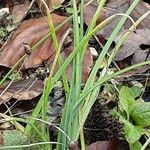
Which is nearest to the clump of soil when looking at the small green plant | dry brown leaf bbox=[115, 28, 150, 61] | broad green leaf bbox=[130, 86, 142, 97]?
the small green plant

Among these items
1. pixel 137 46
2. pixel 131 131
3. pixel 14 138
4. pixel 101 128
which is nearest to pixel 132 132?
pixel 131 131

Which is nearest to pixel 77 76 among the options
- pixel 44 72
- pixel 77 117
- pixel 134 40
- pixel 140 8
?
pixel 77 117

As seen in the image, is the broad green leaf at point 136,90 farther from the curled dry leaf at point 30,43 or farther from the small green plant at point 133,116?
the curled dry leaf at point 30,43

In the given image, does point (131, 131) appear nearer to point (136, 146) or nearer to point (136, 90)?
point (136, 146)

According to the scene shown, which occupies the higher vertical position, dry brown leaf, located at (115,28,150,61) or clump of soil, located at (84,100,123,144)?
dry brown leaf, located at (115,28,150,61)

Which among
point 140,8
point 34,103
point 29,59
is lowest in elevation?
point 34,103

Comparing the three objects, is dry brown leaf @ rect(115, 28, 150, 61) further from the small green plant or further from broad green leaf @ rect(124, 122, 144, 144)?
broad green leaf @ rect(124, 122, 144, 144)

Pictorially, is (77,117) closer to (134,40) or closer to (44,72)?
(44,72)
